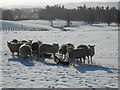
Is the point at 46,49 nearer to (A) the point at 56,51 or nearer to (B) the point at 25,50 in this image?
(A) the point at 56,51

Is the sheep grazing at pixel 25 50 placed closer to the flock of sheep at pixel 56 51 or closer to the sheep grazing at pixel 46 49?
the flock of sheep at pixel 56 51

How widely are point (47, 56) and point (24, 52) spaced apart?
201 cm

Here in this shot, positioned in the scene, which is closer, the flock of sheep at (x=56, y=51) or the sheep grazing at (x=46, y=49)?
the flock of sheep at (x=56, y=51)

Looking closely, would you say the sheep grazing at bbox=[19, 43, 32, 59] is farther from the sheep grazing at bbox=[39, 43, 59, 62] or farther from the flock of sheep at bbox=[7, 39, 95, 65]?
the sheep grazing at bbox=[39, 43, 59, 62]

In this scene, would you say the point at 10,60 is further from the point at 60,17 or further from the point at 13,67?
the point at 60,17

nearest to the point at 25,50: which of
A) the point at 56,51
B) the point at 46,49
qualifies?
the point at 46,49

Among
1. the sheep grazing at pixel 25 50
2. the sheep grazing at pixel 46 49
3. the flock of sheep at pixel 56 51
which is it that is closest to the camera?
the flock of sheep at pixel 56 51

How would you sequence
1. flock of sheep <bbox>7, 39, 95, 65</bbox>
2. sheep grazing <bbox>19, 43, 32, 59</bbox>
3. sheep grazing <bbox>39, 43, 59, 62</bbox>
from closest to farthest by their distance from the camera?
flock of sheep <bbox>7, 39, 95, 65</bbox>, sheep grazing <bbox>19, 43, 32, 59</bbox>, sheep grazing <bbox>39, 43, 59, 62</bbox>

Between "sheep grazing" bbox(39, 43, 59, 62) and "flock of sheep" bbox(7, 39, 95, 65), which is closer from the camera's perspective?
"flock of sheep" bbox(7, 39, 95, 65)

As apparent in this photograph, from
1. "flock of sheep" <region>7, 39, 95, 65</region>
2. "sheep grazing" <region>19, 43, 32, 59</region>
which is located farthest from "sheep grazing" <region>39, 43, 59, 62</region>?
"sheep grazing" <region>19, 43, 32, 59</region>

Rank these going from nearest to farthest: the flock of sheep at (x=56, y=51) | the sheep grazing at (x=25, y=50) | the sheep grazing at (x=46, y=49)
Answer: the flock of sheep at (x=56, y=51) < the sheep grazing at (x=25, y=50) < the sheep grazing at (x=46, y=49)

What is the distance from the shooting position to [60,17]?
140375mm

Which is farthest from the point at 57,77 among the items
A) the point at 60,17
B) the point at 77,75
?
the point at 60,17

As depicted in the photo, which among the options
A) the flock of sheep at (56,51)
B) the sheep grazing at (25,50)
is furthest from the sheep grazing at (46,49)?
the sheep grazing at (25,50)
